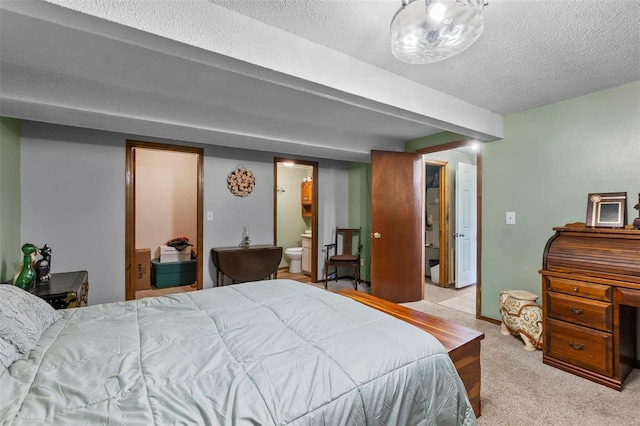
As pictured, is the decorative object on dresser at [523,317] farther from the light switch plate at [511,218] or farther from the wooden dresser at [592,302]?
the light switch plate at [511,218]

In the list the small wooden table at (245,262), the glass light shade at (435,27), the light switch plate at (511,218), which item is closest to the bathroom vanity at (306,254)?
the small wooden table at (245,262)

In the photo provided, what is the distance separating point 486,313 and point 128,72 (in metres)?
3.91

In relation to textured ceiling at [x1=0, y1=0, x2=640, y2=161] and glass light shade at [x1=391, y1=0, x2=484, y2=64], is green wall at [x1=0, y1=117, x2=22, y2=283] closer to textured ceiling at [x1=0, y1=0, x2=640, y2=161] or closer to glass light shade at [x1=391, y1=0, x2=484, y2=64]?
textured ceiling at [x1=0, y1=0, x2=640, y2=161]

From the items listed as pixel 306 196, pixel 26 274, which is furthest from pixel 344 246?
pixel 26 274

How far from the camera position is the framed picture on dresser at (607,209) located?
85.3 inches

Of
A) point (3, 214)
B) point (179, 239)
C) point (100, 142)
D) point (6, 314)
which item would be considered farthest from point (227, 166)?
point (6, 314)

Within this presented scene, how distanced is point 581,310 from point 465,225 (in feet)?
8.11

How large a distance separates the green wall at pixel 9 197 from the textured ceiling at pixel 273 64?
1.00 feet

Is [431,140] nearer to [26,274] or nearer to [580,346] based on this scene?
[580,346]

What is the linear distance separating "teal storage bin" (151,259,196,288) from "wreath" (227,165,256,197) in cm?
152

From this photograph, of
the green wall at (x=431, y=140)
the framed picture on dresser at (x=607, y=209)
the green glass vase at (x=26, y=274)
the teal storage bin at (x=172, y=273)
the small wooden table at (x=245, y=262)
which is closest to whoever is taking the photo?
the green glass vase at (x=26, y=274)

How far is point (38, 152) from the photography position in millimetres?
2715

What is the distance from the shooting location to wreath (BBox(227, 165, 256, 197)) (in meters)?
3.78

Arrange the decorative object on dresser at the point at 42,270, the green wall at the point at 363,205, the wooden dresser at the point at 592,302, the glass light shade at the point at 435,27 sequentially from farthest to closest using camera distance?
the green wall at the point at 363,205, the decorative object on dresser at the point at 42,270, the wooden dresser at the point at 592,302, the glass light shade at the point at 435,27
